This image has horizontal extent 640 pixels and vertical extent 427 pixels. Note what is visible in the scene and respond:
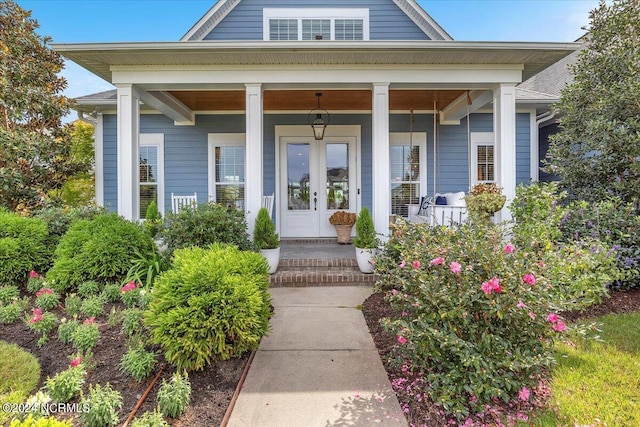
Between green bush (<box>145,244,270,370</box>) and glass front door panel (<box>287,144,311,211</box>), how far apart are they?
4.54 metres

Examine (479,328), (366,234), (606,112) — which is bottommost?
(479,328)

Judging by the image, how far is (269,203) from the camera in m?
6.23

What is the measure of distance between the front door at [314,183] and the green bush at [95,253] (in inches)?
133

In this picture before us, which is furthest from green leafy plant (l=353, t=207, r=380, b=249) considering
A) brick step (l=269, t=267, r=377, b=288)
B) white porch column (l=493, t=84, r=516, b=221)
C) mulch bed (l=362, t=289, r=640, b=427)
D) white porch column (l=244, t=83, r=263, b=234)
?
white porch column (l=493, t=84, r=516, b=221)

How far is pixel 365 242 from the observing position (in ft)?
14.4

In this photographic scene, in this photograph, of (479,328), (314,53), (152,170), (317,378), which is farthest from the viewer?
(152,170)

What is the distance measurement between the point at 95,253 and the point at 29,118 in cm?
512

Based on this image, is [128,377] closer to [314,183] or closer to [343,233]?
Result: [343,233]

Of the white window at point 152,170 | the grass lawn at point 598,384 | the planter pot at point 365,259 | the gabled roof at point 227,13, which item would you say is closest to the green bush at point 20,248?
the white window at point 152,170

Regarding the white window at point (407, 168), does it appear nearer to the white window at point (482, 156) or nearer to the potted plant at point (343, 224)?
the white window at point (482, 156)

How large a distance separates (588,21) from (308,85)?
14.1 ft

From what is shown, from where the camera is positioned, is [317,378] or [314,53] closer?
[317,378]

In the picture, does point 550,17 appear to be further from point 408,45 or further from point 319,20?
point 408,45

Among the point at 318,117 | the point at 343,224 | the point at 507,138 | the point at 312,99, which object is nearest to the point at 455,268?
the point at 507,138
